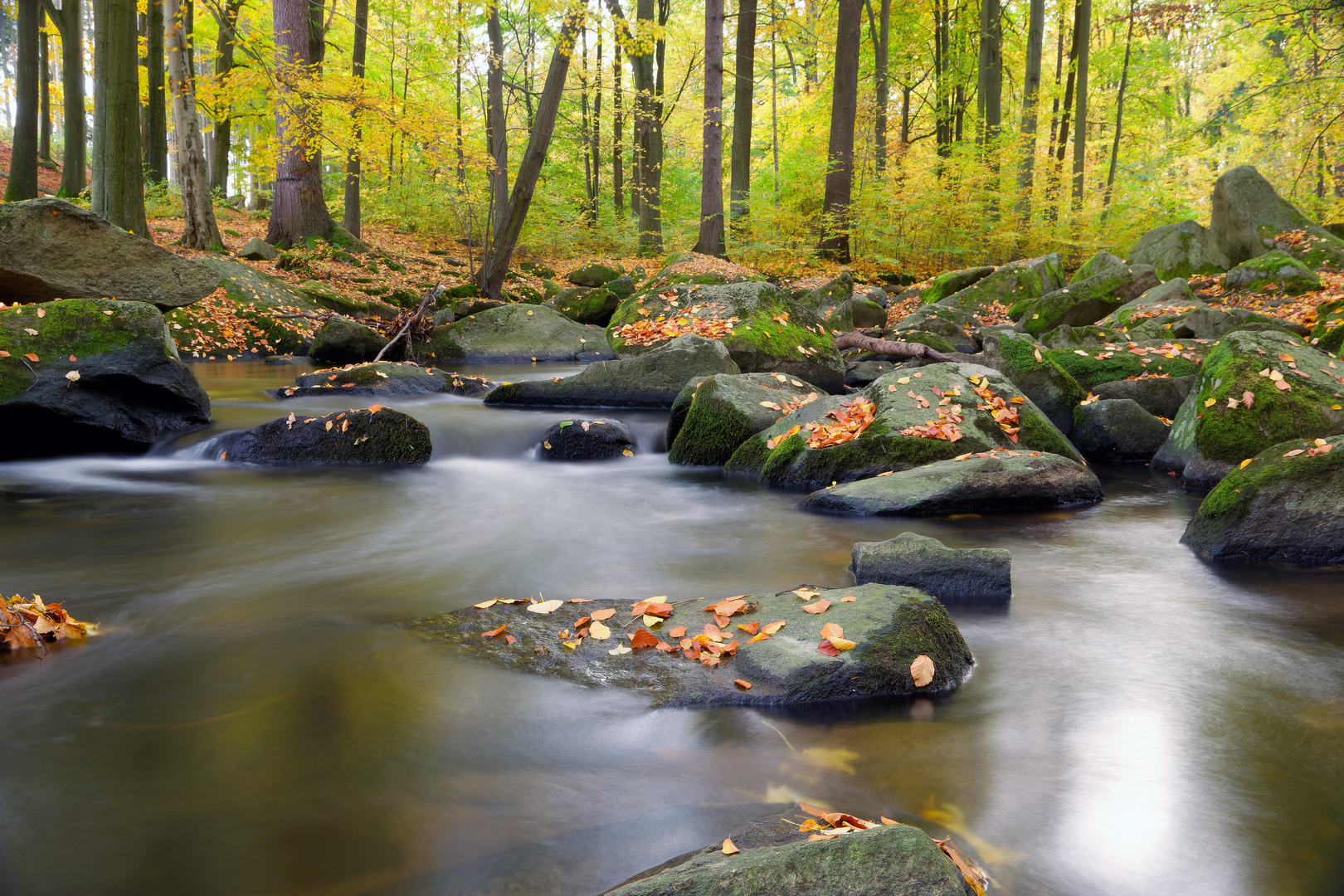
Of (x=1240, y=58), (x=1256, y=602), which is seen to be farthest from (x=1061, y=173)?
(x=1256, y=602)

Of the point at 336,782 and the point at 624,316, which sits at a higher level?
the point at 624,316

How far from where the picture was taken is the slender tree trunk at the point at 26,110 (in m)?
16.8

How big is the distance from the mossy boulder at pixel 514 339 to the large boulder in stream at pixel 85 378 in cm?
610

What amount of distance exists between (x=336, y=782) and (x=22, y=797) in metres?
0.89

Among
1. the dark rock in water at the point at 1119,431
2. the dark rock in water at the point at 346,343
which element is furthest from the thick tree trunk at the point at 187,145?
the dark rock in water at the point at 1119,431

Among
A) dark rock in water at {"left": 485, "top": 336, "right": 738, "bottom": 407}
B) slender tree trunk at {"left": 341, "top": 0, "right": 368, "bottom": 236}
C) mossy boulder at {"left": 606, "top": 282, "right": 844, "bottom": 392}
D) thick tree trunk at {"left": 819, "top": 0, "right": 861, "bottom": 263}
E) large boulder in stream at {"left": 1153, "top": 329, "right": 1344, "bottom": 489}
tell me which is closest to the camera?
large boulder in stream at {"left": 1153, "top": 329, "right": 1344, "bottom": 489}

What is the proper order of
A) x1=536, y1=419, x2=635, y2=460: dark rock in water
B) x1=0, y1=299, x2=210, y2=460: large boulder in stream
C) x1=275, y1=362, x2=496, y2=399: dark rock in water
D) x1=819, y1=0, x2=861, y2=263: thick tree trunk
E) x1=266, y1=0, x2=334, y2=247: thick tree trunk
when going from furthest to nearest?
x1=819, y1=0, x2=861, y2=263: thick tree trunk, x1=266, y1=0, x2=334, y2=247: thick tree trunk, x1=275, y1=362, x2=496, y2=399: dark rock in water, x1=536, y1=419, x2=635, y2=460: dark rock in water, x1=0, y1=299, x2=210, y2=460: large boulder in stream

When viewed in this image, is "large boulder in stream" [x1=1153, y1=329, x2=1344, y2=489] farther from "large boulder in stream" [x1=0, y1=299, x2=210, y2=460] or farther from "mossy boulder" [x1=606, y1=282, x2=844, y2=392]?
"large boulder in stream" [x1=0, y1=299, x2=210, y2=460]

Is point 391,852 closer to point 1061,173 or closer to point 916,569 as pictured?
point 916,569

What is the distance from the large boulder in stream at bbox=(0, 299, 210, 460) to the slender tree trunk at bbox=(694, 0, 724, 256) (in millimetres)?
13000

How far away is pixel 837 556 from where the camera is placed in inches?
198

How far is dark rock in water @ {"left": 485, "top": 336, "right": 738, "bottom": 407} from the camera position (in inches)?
371

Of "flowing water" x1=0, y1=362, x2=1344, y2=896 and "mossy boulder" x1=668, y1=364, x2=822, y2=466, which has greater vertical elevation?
"mossy boulder" x1=668, y1=364, x2=822, y2=466

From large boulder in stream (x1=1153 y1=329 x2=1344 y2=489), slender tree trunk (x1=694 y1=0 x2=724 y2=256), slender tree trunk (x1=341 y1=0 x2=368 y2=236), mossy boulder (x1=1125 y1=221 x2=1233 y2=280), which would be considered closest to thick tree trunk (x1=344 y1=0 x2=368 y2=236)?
slender tree trunk (x1=341 y1=0 x2=368 y2=236)
